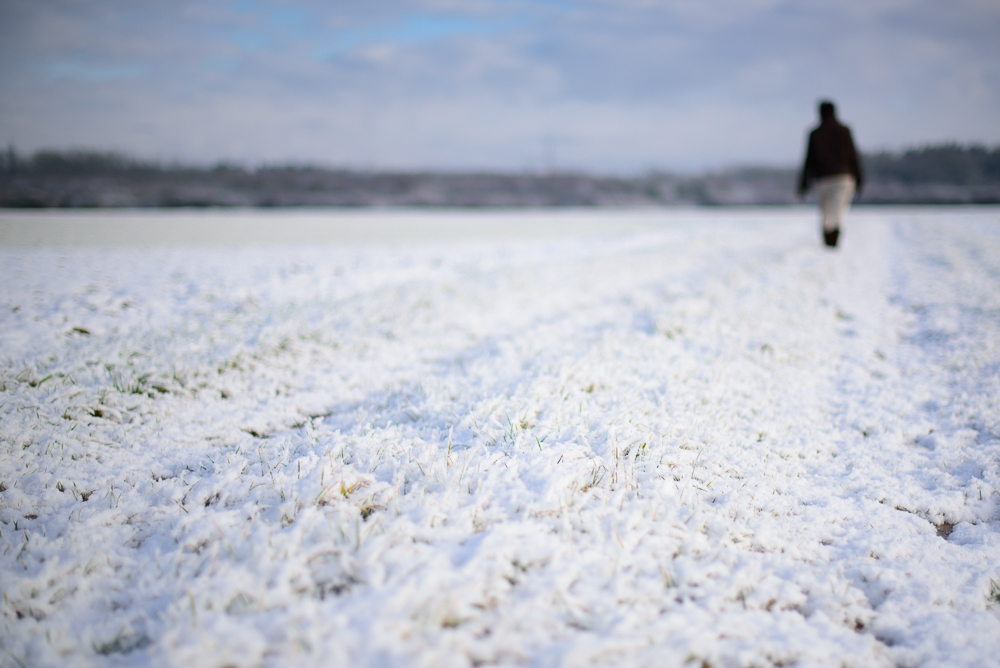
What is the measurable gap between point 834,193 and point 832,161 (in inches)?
26.6

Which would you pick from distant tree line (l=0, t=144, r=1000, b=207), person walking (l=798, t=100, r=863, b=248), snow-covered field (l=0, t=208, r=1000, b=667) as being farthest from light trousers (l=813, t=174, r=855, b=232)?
distant tree line (l=0, t=144, r=1000, b=207)

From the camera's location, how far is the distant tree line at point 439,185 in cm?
2420

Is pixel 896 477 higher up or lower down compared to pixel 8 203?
lower down

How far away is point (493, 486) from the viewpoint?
2.27 metres

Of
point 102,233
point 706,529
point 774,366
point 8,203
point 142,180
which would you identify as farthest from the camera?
point 142,180

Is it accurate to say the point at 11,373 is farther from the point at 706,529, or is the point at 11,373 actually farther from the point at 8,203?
the point at 8,203

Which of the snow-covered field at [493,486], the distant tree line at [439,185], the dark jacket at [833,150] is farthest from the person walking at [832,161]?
the distant tree line at [439,185]

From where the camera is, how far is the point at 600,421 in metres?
2.96

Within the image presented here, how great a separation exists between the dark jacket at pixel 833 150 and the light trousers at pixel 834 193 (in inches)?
4.7

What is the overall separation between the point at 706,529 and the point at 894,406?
258 centimetres

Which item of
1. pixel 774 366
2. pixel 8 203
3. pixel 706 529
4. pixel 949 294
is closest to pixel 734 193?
pixel 949 294

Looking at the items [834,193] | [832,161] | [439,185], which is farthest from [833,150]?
[439,185]

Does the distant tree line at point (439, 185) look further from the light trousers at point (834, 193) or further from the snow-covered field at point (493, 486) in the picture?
the snow-covered field at point (493, 486)

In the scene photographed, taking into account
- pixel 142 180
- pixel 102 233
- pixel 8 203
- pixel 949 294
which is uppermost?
pixel 142 180
